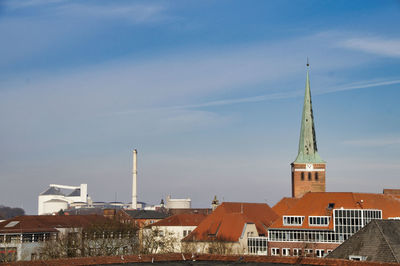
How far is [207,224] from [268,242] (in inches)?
479

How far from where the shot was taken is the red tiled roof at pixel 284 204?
13204cm

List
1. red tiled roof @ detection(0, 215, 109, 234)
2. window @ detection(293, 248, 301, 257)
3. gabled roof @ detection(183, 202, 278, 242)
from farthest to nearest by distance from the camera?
red tiled roof @ detection(0, 215, 109, 234)
gabled roof @ detection(183, 202, 278, 242)
window @ detection(293, 248, 301, 257)

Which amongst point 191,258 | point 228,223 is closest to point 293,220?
point 228,223

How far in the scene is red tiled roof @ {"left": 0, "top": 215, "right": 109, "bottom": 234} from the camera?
112250 millimetres

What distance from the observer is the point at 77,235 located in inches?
4213

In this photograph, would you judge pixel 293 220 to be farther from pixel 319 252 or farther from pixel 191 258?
pixel 191 258

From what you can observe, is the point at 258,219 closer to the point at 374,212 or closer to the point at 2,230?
the point at 374,212

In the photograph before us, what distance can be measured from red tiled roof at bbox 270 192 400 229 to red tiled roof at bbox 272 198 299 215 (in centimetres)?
2200

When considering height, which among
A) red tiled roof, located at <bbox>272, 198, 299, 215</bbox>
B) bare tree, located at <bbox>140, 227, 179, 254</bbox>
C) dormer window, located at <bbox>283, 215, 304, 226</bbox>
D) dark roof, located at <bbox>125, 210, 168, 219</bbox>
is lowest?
bare tree, located at <bbox>140, 227, 179, 254</bbox>

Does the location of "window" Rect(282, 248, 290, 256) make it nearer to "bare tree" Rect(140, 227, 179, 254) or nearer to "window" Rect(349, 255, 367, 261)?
"bare tree" Rect(140, 227, 179, 254)

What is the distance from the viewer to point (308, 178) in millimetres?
145625

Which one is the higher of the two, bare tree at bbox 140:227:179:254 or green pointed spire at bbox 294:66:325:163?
green pointed spire at bbox 294:66:325:163

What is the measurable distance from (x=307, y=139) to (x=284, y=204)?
71.2 ft

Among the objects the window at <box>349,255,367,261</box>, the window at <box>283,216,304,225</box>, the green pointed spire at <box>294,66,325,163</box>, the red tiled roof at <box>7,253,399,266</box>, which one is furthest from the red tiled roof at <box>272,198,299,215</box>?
the red tiled roof at <box>7,253,399,266</box>
